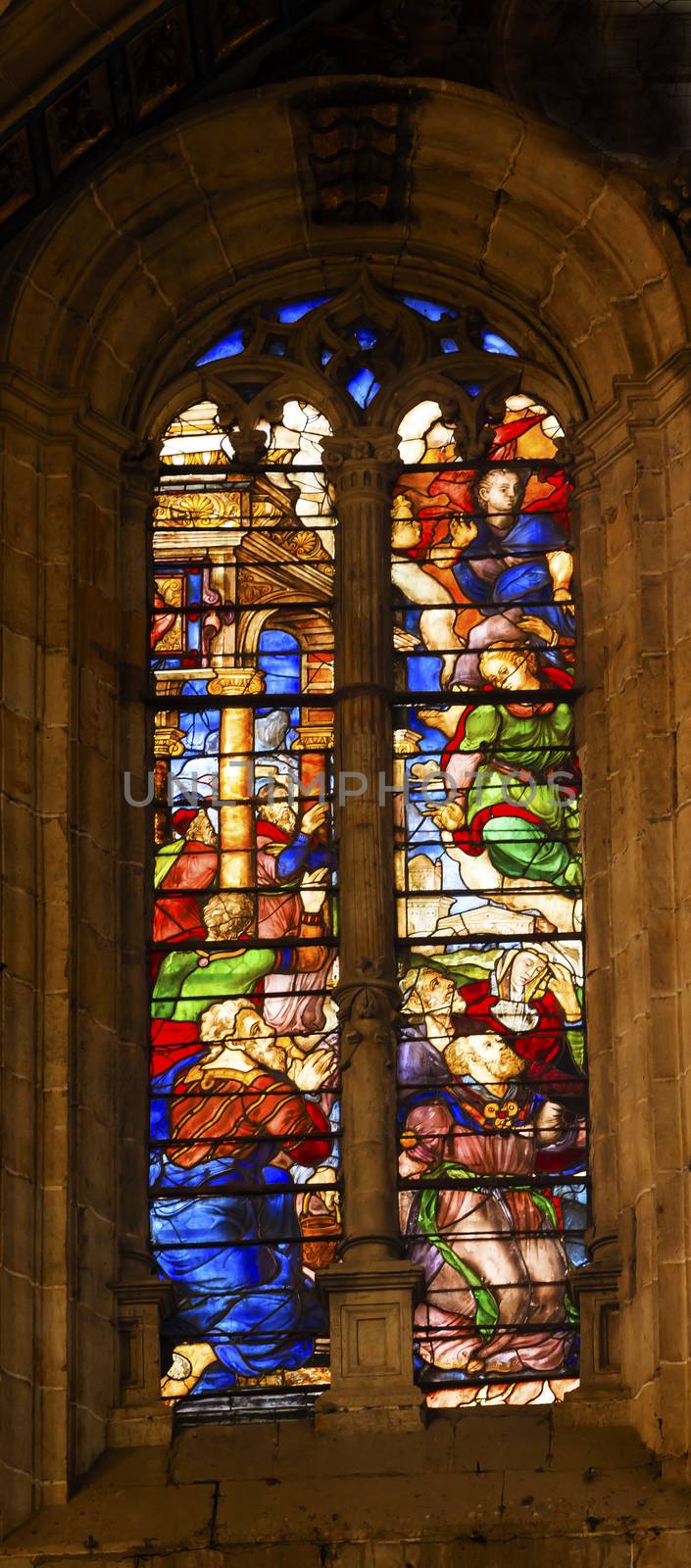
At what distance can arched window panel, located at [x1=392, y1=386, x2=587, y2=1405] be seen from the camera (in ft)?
60.4

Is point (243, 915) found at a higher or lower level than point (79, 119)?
A: lower

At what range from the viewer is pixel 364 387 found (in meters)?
20.3

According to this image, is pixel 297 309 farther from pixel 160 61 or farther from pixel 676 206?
pixel 676 206

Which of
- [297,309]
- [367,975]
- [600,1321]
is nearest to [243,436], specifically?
[297,309]

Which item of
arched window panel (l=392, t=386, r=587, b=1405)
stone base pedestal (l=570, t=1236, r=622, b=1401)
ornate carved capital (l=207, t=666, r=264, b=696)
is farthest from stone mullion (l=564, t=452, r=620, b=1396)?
ornate carved capital (l=207, t=666, r=264, b=696)

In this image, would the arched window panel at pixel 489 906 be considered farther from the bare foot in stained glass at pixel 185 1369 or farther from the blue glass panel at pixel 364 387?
the bare foot in stained glass at pixel 185 1369

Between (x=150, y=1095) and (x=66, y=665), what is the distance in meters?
1.84

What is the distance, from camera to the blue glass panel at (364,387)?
20.3 metres

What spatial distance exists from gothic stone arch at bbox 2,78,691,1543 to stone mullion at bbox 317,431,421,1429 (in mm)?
777

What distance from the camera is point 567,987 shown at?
19000 mm

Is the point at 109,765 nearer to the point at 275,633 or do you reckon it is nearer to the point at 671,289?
the point at 275,633

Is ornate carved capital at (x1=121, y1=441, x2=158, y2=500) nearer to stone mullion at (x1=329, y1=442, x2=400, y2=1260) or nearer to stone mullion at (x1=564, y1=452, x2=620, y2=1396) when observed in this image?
stone mullion at (x1=329, y1=442, x2=400, y2=1260)

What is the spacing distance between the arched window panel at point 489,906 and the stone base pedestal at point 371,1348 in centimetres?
19

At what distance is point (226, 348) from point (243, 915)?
9.13ft
